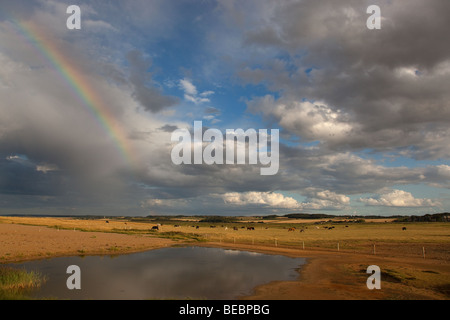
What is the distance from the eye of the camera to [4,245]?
41.3 meters

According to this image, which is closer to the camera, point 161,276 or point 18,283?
point 18,283

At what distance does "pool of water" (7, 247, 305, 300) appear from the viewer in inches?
815

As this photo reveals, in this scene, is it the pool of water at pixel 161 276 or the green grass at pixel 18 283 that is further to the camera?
the pool of water at pixel 161 276

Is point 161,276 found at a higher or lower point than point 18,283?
lower

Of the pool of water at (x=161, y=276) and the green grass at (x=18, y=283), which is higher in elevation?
the green grass at (x=18, y=283)

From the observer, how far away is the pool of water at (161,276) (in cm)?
2071

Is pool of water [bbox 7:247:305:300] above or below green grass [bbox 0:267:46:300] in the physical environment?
below

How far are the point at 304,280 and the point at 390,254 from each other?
77.1 feet

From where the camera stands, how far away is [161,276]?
27234 mm

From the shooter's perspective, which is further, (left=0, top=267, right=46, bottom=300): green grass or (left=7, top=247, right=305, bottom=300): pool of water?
(left=7, top=247, right=305, bottom=300): pool of water
